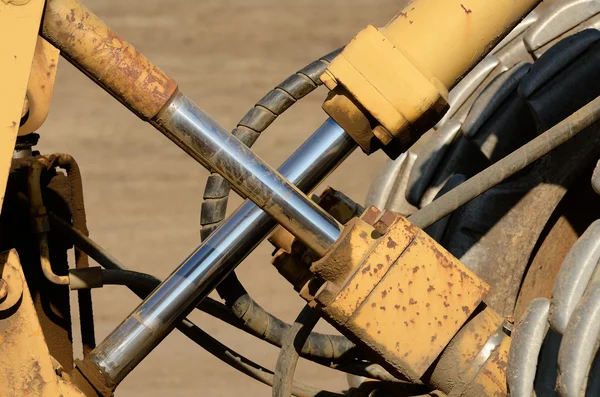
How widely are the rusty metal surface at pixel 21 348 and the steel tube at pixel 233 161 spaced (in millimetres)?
208

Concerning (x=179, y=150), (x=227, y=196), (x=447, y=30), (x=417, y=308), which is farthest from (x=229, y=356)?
(x=179, y=150)

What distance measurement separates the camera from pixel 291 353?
3.97 ft

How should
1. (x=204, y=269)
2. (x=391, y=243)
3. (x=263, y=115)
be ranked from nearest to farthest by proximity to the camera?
(x=391, y=243) < (x=204, y=269) < (x=263, y=115)

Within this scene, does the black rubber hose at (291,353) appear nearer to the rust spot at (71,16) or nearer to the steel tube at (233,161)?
→ the steel tube at (233,161)

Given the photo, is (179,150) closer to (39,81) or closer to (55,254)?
(55,254)

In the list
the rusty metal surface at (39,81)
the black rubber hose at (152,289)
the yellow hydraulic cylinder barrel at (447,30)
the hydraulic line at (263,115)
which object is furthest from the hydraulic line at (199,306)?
the yellow hydraulic cylinder barrel at (447,30)

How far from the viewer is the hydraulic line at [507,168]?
1.18 metres

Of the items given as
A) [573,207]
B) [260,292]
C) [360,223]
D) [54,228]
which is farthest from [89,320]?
[260,292]

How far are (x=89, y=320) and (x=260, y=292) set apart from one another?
1.14 metres

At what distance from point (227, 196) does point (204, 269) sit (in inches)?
8.5

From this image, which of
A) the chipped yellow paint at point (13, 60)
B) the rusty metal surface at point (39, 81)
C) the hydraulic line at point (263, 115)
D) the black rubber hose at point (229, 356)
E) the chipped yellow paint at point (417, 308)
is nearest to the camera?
the chipped yellow paint at point (13, 60)

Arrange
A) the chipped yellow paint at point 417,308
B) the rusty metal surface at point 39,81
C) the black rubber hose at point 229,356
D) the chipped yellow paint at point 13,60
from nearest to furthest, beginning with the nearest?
the chipped yellow paint at point 13,60
the chipped yellow paint at point 417,308
the rusty metal surface at point 39,81
the black rubber hose at point 229,356

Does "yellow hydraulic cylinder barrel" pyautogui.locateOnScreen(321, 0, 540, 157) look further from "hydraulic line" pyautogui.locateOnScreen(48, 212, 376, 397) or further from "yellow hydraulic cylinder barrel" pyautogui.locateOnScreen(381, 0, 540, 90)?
"hydraulic line" pyautogui.locateOnScreen(48, 212, 376, 397)

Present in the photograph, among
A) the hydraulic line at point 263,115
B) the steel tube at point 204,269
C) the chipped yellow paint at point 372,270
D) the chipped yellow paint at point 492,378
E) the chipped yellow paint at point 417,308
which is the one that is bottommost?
the chipped yellow paint at point 492,378
